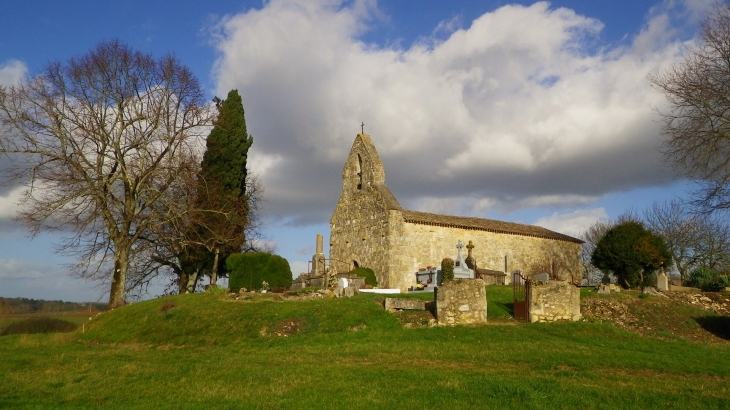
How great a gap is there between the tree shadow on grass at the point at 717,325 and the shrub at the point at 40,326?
2484cm

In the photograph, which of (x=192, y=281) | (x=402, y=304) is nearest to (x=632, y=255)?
(x=402, y=304)

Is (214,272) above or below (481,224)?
below

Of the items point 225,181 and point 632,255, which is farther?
point 225,181

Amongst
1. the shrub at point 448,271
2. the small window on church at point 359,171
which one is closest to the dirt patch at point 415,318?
the shrub at point 448,271

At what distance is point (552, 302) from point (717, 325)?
5.62 m

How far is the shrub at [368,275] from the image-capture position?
32.7m

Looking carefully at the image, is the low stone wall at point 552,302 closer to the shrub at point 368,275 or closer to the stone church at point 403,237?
the stone church at point 403,237

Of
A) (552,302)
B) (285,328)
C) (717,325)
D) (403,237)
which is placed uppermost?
(403,237)

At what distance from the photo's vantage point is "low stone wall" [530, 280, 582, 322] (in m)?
18.8

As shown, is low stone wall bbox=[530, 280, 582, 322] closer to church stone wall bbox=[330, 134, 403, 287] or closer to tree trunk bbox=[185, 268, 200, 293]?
church stone wall bbox=[330, 134, 403, 287]

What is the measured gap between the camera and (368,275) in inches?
1298

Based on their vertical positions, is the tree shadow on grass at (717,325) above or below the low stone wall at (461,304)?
below

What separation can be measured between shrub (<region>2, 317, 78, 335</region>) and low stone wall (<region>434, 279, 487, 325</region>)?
17129 mm

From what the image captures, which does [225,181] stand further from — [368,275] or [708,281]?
[708,281]
